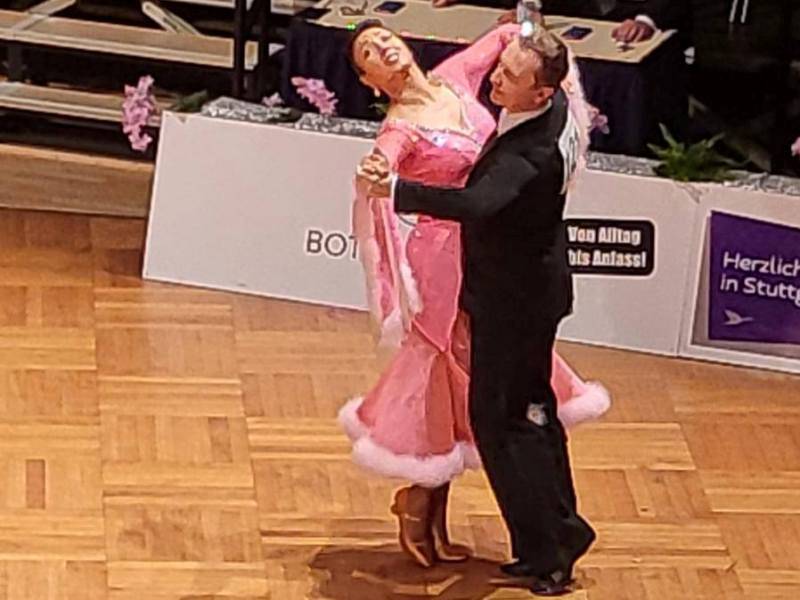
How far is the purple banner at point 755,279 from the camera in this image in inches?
172

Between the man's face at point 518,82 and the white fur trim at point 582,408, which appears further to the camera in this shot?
the white fur trim at point 582,408

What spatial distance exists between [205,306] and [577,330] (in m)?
0.84

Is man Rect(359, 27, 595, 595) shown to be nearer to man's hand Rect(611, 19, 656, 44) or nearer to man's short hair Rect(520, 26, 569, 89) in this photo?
man's short hair Rect(520, 26, 569, 89)

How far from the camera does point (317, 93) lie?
4676 mm

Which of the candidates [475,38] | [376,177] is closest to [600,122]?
[475,38]

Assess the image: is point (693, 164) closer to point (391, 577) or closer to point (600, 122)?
point (600, 122)

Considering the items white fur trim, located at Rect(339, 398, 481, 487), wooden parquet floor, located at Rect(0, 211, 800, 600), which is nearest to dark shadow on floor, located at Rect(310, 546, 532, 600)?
wooden parquet floor, located at Rect(0, 211, 800, 600)

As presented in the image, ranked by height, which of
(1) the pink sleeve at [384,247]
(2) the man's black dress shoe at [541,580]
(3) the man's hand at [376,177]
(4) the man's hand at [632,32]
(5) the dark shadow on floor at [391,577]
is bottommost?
(5) the dark shadow on floor at [391,577]

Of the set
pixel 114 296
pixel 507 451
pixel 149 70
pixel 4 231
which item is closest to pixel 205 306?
pixel 114 296

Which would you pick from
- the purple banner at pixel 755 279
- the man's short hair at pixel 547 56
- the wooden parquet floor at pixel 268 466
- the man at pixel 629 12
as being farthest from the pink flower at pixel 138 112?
the man's short hair at pixel 547 56

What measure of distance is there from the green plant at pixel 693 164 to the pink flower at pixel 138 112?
1.24m

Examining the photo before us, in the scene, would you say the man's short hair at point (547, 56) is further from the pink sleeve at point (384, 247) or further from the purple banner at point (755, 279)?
the purple banner at point (755, 279)

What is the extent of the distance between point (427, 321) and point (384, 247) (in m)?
0.17

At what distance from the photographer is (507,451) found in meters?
3.27
